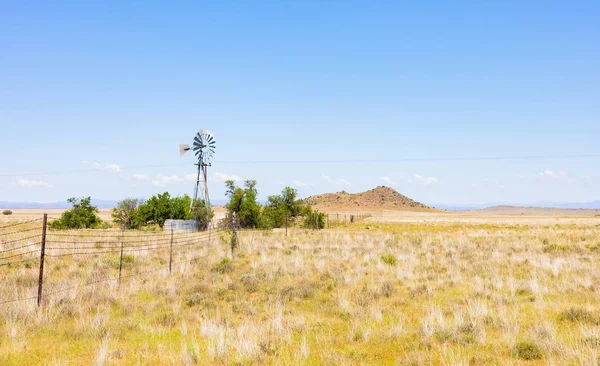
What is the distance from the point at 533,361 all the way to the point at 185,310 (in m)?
8.32

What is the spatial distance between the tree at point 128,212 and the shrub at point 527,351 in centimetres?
4058

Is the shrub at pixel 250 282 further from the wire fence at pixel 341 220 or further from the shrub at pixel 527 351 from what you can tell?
the wire fence at pixel 341 220

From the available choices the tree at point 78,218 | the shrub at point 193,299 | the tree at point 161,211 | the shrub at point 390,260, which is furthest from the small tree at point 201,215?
the shrub at point 193,299

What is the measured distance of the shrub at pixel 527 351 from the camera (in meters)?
7.48

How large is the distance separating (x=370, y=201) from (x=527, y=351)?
153 metres

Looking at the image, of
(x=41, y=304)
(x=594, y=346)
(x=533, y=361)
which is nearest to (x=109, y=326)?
(x=41, y=304)

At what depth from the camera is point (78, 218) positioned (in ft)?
138

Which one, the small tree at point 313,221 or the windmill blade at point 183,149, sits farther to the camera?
the small tree at point 313,221

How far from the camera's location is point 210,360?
7312 millimetres

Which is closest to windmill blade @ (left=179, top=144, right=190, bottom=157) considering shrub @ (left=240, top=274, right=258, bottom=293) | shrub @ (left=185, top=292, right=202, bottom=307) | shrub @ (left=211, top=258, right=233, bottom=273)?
shrub @ (left=211, top=258, right=233, bottom=273)

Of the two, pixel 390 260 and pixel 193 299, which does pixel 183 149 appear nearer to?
pixel 390 260

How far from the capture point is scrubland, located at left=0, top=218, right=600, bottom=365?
7598mm

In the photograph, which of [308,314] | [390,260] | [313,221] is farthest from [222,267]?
[313,221]

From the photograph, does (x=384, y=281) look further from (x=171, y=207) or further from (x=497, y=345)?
(x=171, y=207)
